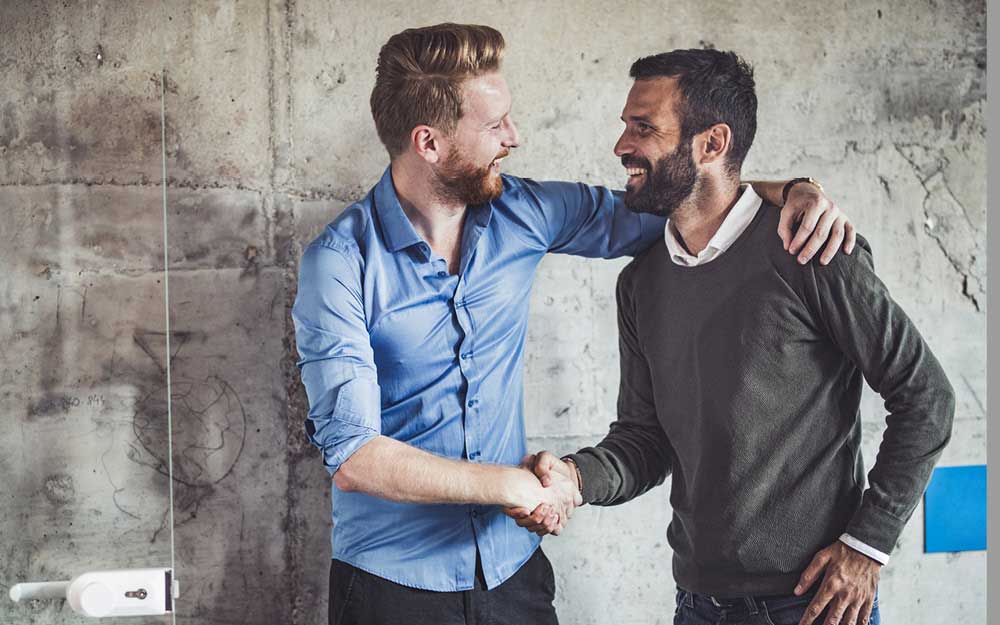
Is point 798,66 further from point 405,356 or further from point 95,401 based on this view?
point 95,401

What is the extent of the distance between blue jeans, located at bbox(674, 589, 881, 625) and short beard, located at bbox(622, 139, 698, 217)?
0.81 m

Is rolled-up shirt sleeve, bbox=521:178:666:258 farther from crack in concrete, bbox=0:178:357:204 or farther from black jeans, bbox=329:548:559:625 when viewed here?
black jeans, bbox=329:548:559:625

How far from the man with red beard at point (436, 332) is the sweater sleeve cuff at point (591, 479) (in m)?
0.06

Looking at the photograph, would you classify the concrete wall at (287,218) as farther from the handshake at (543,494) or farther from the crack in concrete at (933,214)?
the handshake at (543,494)

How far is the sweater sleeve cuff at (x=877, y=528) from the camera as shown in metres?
1.74

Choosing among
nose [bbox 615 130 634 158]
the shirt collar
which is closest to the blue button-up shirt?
the shirt collar

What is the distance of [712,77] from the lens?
74.8 inches

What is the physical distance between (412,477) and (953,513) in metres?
1.73

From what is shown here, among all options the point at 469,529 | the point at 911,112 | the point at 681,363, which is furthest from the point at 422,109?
the point at 911,112

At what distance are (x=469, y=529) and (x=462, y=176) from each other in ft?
2.50

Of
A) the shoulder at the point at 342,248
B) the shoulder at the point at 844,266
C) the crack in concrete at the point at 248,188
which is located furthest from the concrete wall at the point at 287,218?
the shoulder at the point at 844,266

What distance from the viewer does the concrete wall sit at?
6.14ft

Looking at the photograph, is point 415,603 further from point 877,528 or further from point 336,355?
point 877,528

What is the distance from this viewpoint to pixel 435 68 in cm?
194
